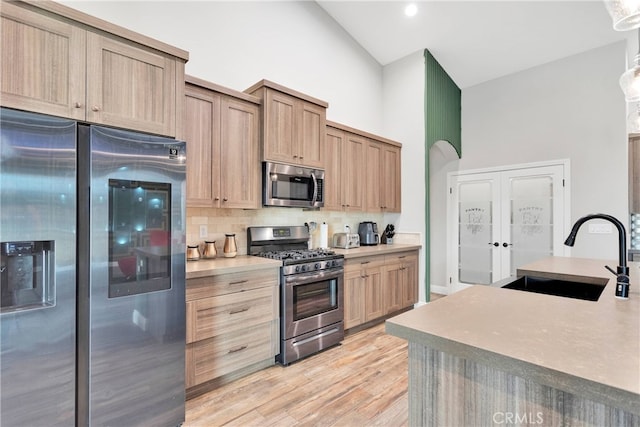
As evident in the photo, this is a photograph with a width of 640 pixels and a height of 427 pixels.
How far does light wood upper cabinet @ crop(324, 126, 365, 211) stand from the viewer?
142 inches

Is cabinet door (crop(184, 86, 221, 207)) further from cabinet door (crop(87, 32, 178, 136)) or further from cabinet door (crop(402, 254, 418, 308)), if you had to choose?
cabinet door (crop(402, 254, 418, 308))

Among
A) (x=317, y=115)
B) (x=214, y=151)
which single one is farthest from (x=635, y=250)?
(x=214, y=151)

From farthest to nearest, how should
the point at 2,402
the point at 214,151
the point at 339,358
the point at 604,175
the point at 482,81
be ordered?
1. the point at 482,81
2. the point at 604,175
3. the point at 339,358
4. the point at 214,151
5. the point at 2,402

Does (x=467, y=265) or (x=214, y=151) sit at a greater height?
(x=214, y=151)

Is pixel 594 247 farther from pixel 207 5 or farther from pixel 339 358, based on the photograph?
pixel 207 5

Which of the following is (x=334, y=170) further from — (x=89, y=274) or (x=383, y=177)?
(x=89, y=274)

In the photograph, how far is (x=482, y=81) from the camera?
4.85 meters

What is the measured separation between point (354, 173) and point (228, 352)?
252 centimetres


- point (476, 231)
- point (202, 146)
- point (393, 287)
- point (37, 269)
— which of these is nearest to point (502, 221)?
point (476, 231)

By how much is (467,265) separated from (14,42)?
18.3 feet

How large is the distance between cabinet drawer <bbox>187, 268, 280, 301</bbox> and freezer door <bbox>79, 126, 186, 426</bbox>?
0.23 meters

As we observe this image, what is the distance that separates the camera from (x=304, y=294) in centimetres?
280

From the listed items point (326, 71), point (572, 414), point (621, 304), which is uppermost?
point (326, 71)

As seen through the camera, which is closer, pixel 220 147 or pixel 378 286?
pixel 220 147
